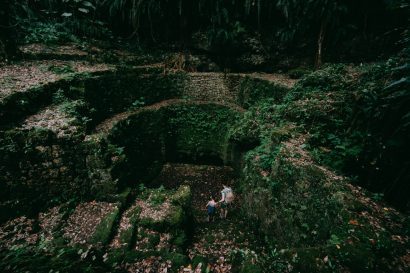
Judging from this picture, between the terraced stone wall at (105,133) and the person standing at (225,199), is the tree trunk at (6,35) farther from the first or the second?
the person standing at (225,199)

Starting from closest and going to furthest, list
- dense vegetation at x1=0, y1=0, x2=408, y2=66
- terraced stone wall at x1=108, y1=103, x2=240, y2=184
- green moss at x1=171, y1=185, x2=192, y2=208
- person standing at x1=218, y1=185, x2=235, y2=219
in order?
green moss at x1=171, y1=185, x2=192, y2=208 → person standing at x1=218, y1=185, x2=235, y2=219 → terraced stone wall at x1=108, y1=103, x2=240, y2=184 → dense vegetation at x1=0, y1=0, x2=408, y2=66

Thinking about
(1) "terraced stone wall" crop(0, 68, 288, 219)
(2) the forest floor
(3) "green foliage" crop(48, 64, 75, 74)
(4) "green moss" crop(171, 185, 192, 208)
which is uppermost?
(3) "green foliage" crop(48, 64, 75, 74)

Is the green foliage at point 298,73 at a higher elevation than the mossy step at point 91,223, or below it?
higher

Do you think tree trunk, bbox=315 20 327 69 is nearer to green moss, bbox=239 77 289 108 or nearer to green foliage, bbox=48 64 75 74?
green moss, bbox=239 77 289 108

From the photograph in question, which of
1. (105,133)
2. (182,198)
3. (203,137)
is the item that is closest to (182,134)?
(203,137)

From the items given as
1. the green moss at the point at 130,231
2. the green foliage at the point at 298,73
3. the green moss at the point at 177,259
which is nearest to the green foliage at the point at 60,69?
the green moss at the point at 130,231

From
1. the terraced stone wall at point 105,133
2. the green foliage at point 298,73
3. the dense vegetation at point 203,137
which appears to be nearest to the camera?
the dense vegetation at point 203,137

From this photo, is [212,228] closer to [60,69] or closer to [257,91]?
[257,91]

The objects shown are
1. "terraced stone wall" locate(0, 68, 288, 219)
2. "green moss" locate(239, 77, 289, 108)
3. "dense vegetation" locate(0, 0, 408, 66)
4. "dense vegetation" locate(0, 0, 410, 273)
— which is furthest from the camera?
"dense vegetation" locate(0, 0, 408, 66)

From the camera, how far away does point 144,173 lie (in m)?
8.99

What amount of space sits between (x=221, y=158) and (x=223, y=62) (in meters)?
5.20

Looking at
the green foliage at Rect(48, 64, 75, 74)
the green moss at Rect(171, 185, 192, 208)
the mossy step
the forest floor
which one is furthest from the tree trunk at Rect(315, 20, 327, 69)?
the green foliage at Rect(48, 64, 75, 74)

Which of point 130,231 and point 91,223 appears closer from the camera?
point 130,231

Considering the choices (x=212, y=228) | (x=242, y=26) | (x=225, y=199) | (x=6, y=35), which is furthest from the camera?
(x=242, y=26)
